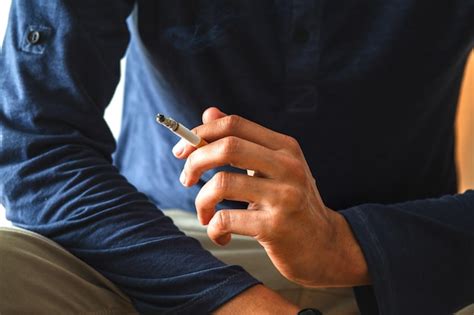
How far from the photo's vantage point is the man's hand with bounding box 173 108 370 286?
0.67 metres

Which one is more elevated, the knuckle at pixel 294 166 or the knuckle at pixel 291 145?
the knuckle at pixel 291 145

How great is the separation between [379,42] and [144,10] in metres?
0.34

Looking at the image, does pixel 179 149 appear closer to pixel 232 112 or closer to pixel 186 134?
pixel 186 134

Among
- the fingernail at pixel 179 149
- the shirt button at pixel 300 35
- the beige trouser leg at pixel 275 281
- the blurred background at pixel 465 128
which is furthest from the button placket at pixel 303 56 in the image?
the blurred background at pixel 465 128

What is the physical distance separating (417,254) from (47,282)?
0.43 m

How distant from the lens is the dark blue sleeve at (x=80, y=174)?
2.51 ft

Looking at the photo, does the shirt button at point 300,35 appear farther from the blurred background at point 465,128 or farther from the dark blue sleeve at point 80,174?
the blurred background at point 465,128

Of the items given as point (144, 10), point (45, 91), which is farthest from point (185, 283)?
point (144, 10)

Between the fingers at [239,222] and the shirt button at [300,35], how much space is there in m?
0.36

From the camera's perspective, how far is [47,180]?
31.9 inches

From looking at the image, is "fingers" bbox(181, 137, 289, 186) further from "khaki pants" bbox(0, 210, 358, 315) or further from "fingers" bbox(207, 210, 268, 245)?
"khaki pants" bbox(0, 210, 358, 315)

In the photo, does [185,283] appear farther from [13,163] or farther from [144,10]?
[144,10]

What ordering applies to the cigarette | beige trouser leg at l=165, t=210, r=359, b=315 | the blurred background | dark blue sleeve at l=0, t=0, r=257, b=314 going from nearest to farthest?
the cigarette, dark blue sleeve at l=0, t=0, r=257, b=314, beige trouser leg at l=165, t=210, r=359, b=315, the blurred background

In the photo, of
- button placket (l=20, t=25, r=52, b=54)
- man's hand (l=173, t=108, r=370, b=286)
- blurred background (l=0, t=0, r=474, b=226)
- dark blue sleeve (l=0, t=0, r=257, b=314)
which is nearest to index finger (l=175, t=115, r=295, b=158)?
man's hand (l=173, t=108, r=370, b=286)
